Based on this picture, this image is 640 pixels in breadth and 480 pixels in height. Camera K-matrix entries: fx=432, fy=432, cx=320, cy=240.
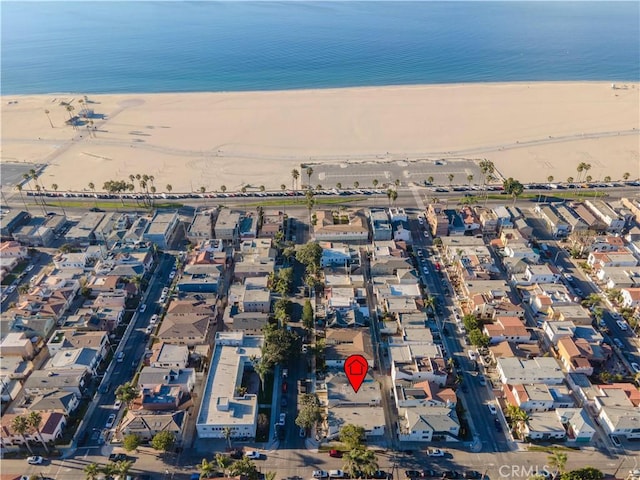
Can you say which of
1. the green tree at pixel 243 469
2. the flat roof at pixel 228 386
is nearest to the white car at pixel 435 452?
the green tree at pixel 243 469

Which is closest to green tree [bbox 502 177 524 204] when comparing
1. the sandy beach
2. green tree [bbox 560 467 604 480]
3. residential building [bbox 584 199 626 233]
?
the sandy beach

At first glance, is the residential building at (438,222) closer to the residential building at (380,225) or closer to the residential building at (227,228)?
the residential building at (380,225)

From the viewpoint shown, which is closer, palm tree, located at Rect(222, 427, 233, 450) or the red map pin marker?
palm tree, located at Rect(222, 427, 233, 450)

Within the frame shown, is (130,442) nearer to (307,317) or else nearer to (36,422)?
(36,422)

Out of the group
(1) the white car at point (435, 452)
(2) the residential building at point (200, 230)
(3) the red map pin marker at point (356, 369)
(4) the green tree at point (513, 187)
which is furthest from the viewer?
(4) the green tree at point (513, 187)

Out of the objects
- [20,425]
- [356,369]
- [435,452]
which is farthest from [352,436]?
[20,425]

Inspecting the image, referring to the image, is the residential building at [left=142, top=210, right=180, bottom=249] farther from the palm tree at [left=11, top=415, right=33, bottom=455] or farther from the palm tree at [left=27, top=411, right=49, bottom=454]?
the palm tree at [left=11, top=415, right=33, bottom=455]

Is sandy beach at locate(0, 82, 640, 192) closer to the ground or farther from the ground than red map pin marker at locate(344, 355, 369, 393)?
farther from the ground
